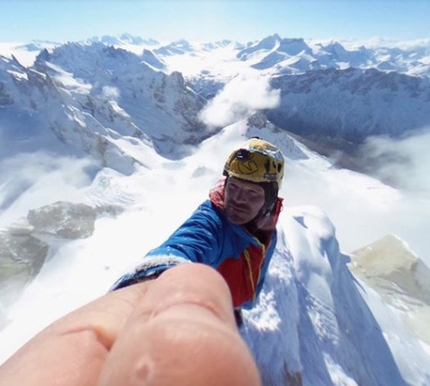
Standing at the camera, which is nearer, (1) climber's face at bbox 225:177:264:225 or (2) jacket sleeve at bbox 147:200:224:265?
(2) jacket sleeve at bbox 147:200:224:265

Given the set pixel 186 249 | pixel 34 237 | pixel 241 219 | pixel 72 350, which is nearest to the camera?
pixel 72 350

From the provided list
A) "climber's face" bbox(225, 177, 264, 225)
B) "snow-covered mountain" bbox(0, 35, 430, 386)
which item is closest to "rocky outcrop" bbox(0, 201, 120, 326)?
"snow-covered mountain" bbox(0, 35, 430, 386)

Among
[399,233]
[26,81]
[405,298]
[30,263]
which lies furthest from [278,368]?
[399,233]

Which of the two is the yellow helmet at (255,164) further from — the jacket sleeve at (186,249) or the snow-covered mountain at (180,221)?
the snow-covered mountain at (180,221)

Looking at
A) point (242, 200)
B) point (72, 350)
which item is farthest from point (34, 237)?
point (72, 350)

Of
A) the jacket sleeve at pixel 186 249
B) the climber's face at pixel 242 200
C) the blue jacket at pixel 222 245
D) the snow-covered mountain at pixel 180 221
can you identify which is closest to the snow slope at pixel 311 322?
the snow-covered mountain at pixel 180 221

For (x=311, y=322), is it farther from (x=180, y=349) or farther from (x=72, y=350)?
(x=180, y=349)

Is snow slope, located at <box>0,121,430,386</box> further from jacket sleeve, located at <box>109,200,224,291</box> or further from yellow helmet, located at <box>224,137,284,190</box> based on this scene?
yellow helmet, located at <box>224,137,284,190</box>
